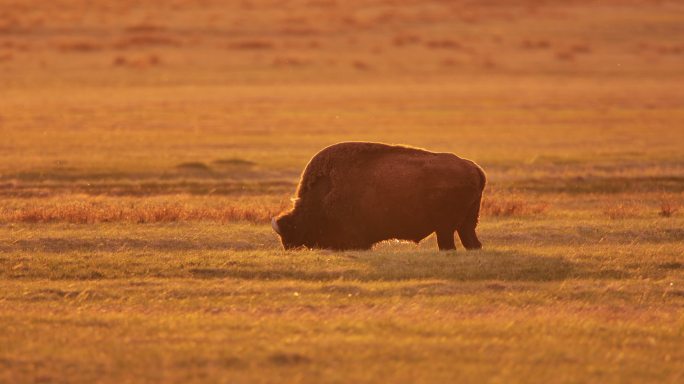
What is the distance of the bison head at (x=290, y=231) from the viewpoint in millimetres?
16938

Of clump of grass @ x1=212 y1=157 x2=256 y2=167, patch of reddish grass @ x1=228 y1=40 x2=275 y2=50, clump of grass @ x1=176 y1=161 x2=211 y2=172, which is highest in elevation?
patch of reddish grass @ x1=228 y1=40 x2=275 y2=50

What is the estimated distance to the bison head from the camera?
55.6ft

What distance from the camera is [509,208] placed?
21125mm

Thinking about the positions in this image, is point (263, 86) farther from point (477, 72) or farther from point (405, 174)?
point (405, 174)

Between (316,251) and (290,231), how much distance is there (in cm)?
63

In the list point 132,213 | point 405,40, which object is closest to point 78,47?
point 405,40

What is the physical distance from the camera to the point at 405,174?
16.6 meters

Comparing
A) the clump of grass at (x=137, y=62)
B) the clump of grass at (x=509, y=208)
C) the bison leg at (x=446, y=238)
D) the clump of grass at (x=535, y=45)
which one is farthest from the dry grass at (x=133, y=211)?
the clump of grass at (x=535, y=45)

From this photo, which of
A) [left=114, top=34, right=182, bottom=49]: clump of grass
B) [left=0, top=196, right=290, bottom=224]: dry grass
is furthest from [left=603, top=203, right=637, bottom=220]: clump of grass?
[left=114, top=34, right=182, bottom=49]: clump of grass

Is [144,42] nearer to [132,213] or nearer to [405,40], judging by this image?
[405,40]

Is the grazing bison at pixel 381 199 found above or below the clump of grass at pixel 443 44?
above

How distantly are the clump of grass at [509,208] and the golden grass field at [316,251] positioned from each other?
0.06 m

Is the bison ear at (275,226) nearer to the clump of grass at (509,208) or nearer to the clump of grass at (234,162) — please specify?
the clump of grass at (509,208)

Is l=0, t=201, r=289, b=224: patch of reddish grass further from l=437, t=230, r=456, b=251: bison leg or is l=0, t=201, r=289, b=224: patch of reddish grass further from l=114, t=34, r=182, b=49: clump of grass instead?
l=114, t=34, r=182, b=49: clump of grass
